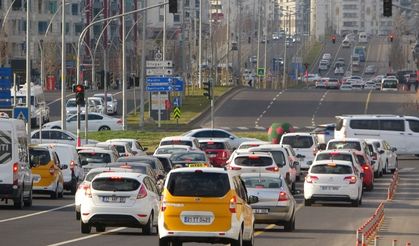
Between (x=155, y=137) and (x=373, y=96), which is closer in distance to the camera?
(x=155, y=137)

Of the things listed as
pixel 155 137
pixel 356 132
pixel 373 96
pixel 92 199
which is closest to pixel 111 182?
pixel 92 199

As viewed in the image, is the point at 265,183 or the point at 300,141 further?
the point at 300,141

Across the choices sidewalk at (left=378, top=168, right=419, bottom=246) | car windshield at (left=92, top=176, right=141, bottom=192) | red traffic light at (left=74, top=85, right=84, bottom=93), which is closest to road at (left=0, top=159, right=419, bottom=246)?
sidewalk at (left=378, top=168, right=419, bottom=246)

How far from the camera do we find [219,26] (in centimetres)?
19288

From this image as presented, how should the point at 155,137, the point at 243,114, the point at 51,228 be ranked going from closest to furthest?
the point at 51,228 → the point at 155,137 → the point at 243,114

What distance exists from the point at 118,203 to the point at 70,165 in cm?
1662

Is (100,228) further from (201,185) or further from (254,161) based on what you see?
(254,161)

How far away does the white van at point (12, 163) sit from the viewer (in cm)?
3831

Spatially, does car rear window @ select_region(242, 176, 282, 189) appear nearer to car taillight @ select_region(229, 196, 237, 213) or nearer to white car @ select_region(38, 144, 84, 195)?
car taillight @ select_region(229, 196, 237, 213)

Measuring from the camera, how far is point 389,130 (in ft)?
239

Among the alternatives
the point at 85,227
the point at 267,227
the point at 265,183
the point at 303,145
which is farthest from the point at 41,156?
the point at 303,145

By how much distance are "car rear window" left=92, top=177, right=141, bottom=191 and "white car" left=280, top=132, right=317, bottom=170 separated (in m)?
30.3

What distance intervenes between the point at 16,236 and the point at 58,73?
379 feet

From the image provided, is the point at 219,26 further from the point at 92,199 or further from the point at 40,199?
the point at 92,199
